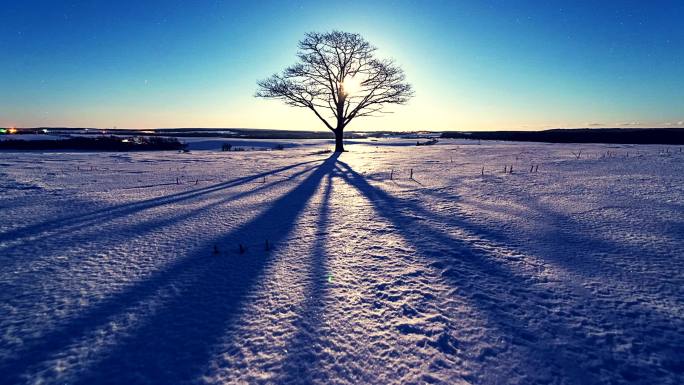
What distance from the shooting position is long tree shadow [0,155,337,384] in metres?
1.69

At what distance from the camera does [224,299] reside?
2400 millimetres

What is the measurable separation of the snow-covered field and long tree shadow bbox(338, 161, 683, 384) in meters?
0.01

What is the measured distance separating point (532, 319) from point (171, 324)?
2.44m

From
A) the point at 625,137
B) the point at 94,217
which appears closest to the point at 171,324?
the point at 94,217

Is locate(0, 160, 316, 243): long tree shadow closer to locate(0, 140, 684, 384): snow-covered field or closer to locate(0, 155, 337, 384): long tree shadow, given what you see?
locate(0, 140, 684, 384): snow-covered field

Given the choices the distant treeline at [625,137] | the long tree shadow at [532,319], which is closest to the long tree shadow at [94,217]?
the long tree shadow at [532,319]

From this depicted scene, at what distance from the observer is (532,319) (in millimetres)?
2098

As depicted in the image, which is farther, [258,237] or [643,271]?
[258,237]

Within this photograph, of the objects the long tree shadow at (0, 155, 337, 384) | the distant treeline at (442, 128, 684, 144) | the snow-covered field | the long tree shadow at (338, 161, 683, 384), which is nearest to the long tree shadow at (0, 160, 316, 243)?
the snow-covered field

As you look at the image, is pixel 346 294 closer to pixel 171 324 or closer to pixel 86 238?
pixel 171 324

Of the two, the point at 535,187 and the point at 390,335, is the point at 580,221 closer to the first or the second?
the point at 535,187

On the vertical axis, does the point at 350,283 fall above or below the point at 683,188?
below

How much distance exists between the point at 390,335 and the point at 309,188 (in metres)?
5.47

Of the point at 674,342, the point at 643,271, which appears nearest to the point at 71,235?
the point at 674,342
